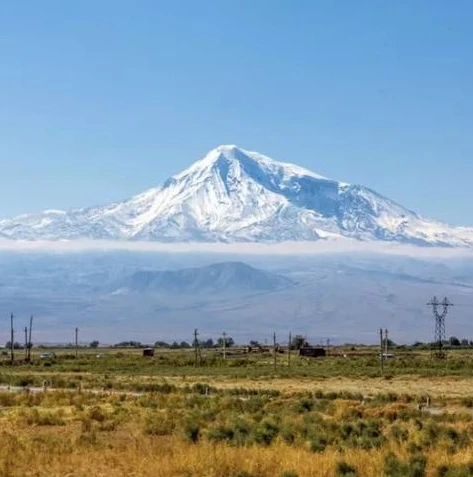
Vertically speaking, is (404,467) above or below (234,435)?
below

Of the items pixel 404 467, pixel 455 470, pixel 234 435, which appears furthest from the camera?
pixel 234 435

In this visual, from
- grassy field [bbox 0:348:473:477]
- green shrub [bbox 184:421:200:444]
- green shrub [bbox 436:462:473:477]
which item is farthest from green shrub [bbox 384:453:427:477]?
green shrub [bbox 184:421:200:444]

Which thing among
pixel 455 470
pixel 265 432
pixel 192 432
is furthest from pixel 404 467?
pixel 192 432

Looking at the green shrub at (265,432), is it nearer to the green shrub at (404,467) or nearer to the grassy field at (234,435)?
the grassy field at (234,435)

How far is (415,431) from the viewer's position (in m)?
27.4

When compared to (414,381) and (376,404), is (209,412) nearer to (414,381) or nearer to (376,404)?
(376,404)

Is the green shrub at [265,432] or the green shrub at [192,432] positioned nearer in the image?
the green shrub at [265,432]

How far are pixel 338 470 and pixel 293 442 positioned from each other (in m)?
5.62

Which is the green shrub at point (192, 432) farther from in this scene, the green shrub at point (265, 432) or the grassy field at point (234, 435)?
the green shrub at point (265, 432)

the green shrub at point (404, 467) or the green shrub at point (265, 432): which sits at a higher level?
the green shrub at point (265, 432)

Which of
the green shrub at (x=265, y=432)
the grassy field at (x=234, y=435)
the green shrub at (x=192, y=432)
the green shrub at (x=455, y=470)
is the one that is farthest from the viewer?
the green shrub at (x=192, y=432)

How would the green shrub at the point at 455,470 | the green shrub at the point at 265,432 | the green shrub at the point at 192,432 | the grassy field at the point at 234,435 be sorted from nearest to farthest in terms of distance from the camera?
the green shrub at the point at 455,470 → the grassy field at the point at 234,435 → the green shrub at the point at 265,432 → the green shrub at the point at 192,432

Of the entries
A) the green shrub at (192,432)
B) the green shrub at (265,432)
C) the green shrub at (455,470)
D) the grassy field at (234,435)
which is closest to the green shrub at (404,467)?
the grassy field at (234,435)

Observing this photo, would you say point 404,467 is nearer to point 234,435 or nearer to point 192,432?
point 234,435
